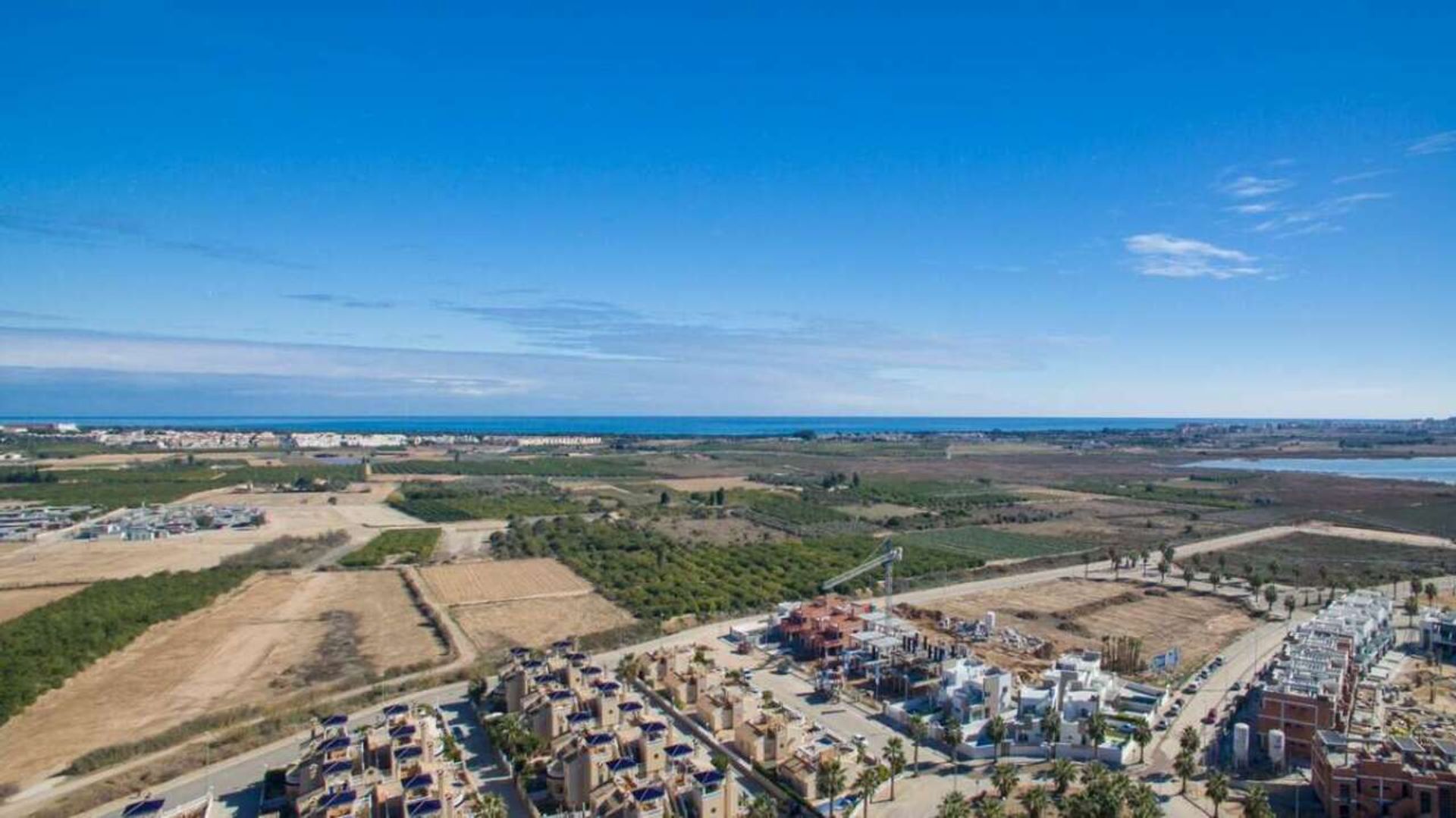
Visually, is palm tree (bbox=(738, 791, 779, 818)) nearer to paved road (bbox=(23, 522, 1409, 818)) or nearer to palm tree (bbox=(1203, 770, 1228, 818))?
palm tree (bbox=(1203, 770, 1228, 818))

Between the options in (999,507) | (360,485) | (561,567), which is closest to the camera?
(561,567)

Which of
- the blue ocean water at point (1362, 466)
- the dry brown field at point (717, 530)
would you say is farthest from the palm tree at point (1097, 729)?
the blue ocean water at point (1362, 466)

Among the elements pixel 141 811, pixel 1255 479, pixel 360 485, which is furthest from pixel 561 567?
pixel 1255 479

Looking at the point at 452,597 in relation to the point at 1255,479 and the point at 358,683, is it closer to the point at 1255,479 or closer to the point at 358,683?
the point at 358,683

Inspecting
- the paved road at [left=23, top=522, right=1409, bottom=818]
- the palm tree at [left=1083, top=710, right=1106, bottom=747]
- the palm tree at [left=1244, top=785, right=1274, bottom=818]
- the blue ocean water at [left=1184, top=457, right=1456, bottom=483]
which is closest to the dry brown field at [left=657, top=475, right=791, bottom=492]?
the paved road at [left=23, top=522, right=1409, bottom=818]

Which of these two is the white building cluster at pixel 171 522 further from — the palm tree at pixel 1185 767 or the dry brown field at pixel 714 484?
the palm tree at pixel 1185 767

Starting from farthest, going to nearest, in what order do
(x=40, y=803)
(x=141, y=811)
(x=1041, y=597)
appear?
1. (x=1041, y=597)
2. (x=40, y=803)
3. (x=141, y=811)

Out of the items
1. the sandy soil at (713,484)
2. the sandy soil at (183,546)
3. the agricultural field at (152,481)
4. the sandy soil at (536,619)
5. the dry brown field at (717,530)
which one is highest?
the agricultural field at (152,481)
